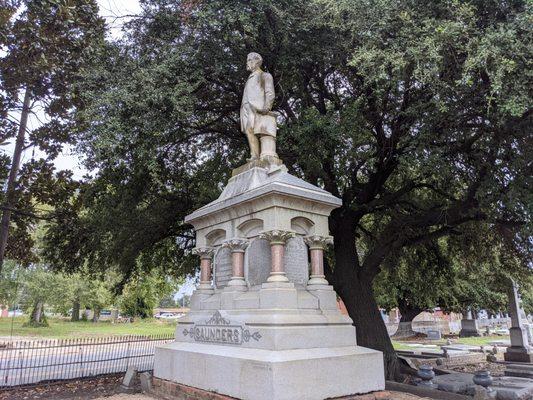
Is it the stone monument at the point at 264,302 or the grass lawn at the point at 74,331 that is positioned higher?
the stone monument at the point at 264,302

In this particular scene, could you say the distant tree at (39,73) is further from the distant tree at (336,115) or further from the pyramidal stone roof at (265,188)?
the pyramidal stone roof at (265,188)

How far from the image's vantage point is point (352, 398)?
6.77 m

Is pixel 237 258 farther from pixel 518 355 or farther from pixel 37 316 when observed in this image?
pixel 37 316

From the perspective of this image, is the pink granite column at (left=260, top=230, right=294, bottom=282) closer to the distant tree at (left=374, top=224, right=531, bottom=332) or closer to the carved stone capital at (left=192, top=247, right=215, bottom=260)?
the carved stone capital at (left=192, top=247, right=215, bottom=260)

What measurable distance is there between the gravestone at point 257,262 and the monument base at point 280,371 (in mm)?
1308

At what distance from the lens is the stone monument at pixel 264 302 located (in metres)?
6.52

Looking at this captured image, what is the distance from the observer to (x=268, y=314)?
6.91 metres

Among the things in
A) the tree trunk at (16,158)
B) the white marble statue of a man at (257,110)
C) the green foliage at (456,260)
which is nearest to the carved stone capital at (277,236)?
the white marble statue of a man at (257,110)

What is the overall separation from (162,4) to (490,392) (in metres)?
12.3

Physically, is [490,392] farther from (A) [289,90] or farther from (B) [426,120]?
(A) [289,90]

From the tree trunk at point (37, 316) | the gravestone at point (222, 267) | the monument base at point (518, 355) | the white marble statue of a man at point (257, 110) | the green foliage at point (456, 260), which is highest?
the white marble statue of a man at point (257, 110)

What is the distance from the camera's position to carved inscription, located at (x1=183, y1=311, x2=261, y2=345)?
704 cm

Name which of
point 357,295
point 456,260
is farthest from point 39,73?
point 456,260

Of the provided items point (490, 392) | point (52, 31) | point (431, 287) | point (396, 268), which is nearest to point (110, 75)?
point (52, 31)
